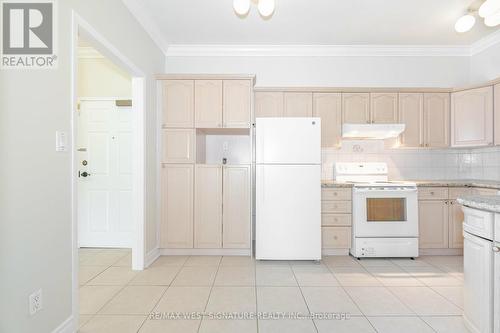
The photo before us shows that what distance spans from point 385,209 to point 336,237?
0.69 m

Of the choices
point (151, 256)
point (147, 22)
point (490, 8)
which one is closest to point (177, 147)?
point (151, 256)

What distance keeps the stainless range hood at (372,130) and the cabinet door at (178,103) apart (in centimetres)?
207

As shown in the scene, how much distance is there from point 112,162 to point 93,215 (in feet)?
2.59

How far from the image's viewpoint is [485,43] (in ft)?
13.1

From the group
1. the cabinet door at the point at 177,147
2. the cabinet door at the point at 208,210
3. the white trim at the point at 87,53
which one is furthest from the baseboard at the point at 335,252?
the white trim at the point at 87,53

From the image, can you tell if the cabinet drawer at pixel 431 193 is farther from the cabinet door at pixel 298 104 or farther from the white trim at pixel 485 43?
the white trim at pixel 485 43

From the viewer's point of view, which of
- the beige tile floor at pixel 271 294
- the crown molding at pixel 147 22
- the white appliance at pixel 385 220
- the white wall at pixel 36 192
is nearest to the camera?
the white wall at pixel 36 192

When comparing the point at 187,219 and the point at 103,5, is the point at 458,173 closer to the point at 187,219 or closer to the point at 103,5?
the point at 187,219

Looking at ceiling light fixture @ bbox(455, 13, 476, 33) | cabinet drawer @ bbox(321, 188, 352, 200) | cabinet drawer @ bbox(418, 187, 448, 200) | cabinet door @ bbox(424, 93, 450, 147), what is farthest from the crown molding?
cabinet drawer @ bbox(418, 187, 448, 200)

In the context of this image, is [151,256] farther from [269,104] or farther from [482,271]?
[482,271]

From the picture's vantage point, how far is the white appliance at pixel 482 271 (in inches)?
66.3

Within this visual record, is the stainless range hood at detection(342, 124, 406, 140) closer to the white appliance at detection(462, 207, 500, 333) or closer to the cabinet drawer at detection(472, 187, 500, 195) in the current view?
the cabinet drawer at detection(472, 187, 500, 195)

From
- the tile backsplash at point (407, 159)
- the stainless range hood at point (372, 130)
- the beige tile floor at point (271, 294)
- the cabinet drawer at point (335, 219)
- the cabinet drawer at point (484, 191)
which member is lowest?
the beige tile floor at point (271, 294)

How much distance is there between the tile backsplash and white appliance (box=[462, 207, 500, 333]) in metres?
2.36
